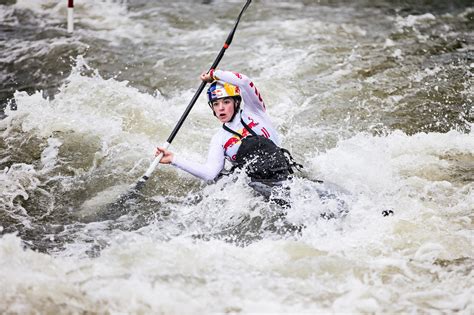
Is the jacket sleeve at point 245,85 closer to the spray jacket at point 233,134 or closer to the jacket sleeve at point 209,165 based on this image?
the spray jacket at point 233,134

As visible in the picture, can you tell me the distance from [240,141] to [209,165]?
1.22ft

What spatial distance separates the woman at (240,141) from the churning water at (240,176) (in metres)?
0.19

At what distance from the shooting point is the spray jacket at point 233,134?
5297 mm

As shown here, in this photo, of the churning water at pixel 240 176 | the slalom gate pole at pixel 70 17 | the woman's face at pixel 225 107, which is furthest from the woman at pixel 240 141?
the slalom gate pole at pixel 70 17

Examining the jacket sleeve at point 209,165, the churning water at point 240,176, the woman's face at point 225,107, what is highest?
the woman's face at point 225,107

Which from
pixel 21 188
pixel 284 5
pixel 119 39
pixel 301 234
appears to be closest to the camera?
pixel 301 234

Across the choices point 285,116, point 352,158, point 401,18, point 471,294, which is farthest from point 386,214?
point 401,18

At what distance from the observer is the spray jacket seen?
530 cm

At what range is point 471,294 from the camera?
12.8ft

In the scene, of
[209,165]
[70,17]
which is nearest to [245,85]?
[209,165]

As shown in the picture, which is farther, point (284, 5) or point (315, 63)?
point (284, 5)

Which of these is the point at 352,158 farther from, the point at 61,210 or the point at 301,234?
the point at 61,210

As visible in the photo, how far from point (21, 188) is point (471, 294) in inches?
168

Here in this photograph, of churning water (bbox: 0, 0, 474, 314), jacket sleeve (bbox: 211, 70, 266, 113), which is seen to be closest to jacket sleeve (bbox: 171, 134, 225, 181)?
churning water (bbox: 0, 0, 474, 314)
